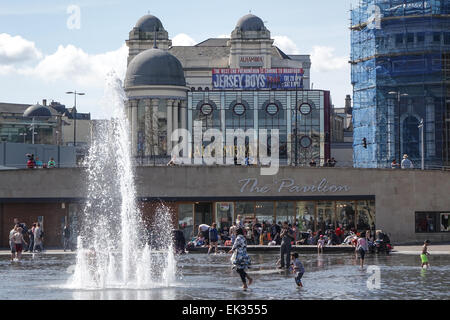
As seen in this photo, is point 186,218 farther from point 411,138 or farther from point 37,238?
point 411,138

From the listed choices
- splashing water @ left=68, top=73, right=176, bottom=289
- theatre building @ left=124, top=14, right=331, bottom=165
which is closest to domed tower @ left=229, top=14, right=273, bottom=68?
theatre building @ left=124, top=14, right=331, bottom=165

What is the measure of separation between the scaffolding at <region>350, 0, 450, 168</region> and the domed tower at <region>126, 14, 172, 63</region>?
75.7 meters

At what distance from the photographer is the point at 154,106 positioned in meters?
112

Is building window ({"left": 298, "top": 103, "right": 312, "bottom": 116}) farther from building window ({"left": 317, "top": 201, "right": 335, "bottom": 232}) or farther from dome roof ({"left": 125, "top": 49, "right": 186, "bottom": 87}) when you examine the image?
building window ({"left": 317, "top": 201, "right": 335, "bottom": 232})

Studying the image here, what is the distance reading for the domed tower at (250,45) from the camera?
14538cm

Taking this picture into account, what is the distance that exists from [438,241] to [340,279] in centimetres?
2500

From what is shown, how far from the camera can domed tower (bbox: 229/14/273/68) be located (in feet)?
477

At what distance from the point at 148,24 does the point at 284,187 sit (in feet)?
349

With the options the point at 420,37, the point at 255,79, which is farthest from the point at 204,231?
the point at 255,79

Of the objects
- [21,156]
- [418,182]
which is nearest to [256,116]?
[21,156]

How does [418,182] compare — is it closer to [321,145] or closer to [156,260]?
[156,260]

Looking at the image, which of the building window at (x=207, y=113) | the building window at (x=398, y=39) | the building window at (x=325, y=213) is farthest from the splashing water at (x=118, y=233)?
the building window at (x=207, y=113)

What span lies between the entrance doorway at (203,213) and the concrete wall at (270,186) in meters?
0.74

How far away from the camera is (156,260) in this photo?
37438 mm
